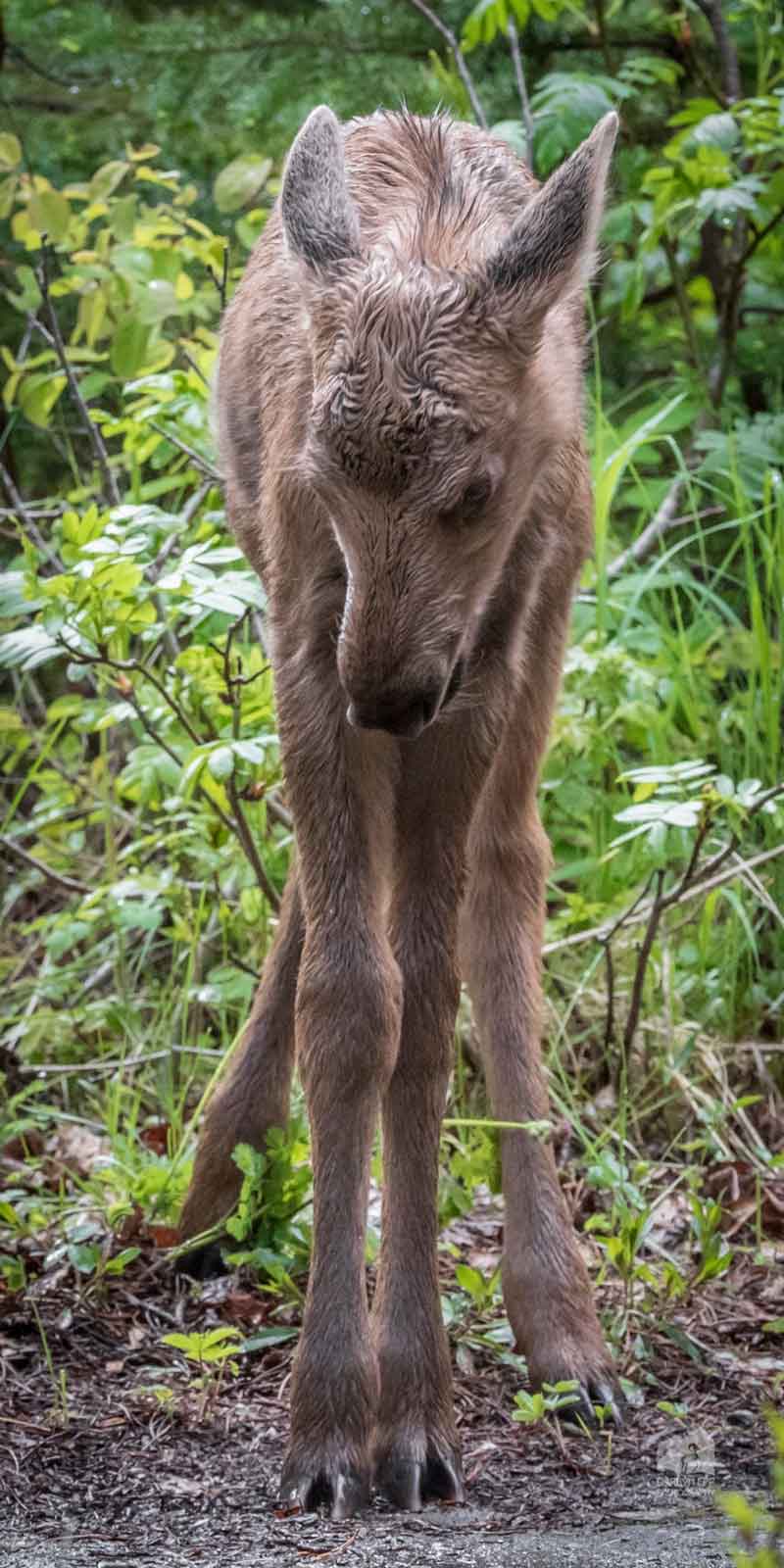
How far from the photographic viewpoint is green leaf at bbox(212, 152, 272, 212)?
657cm

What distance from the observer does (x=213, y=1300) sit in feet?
16.2

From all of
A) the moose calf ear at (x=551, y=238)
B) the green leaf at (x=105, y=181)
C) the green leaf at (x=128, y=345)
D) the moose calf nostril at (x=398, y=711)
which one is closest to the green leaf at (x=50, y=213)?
the green leaf at (x=105, y=181)

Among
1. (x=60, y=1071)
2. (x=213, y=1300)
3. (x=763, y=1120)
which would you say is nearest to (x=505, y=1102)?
(x=213, y=1300)

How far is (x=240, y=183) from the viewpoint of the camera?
659 cm

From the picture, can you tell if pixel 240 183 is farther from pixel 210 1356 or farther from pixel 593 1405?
pixel 593 1405

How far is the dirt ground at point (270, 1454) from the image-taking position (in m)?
3.52

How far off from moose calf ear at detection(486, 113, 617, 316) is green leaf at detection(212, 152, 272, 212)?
9.38ft

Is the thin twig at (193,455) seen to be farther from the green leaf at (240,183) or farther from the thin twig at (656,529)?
the thin twig at (656,529)

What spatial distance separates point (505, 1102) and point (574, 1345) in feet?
1.97

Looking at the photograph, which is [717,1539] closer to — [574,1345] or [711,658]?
[574,1345]

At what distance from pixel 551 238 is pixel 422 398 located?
1.59 feet

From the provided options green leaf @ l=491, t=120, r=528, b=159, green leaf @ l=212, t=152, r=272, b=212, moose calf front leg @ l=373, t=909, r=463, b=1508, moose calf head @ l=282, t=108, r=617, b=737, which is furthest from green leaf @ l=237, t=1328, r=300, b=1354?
green leaf @ l=491, t=120, r=528, b=159

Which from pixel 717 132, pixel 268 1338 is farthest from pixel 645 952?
pixel 717 132

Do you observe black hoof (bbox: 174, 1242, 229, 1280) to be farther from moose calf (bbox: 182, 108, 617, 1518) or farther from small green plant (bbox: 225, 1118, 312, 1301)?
moose calf (bbox: 182, 108, 617, 1518)
